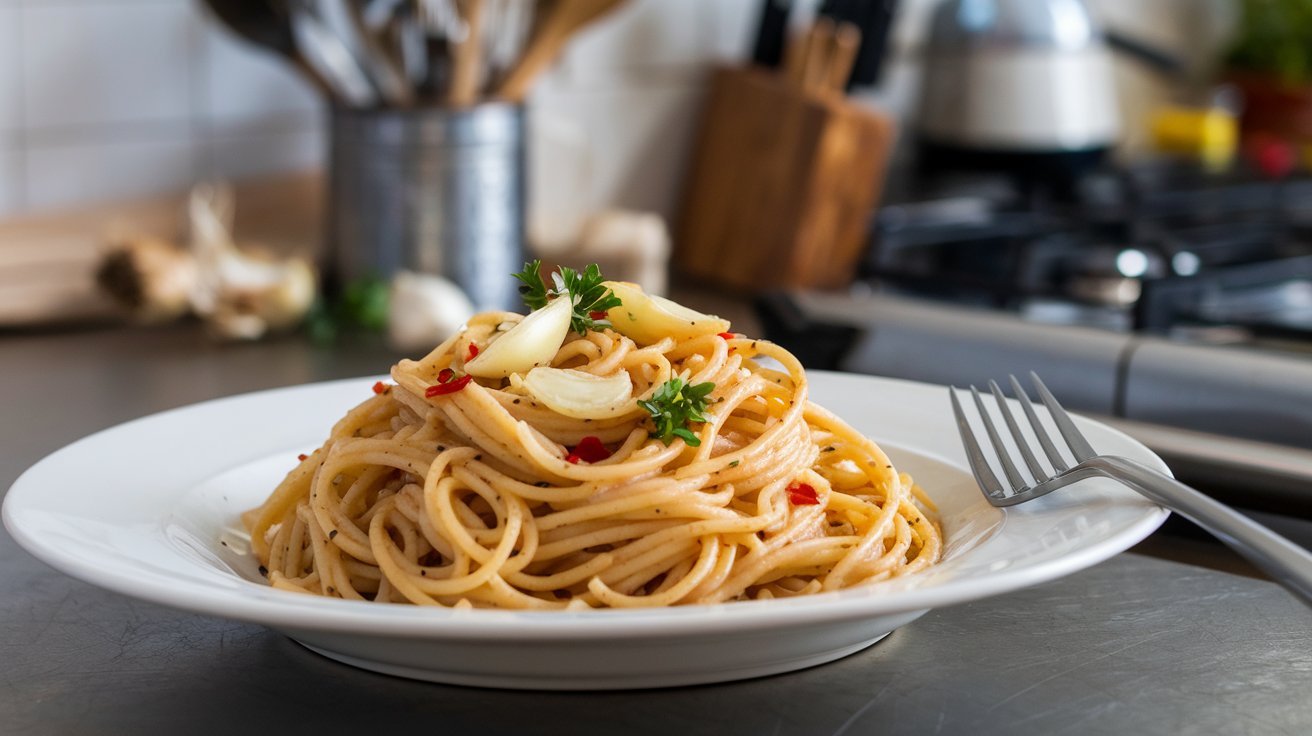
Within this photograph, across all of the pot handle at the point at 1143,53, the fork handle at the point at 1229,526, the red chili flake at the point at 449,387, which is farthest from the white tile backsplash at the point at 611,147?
the fork handle at the point at 1229,526

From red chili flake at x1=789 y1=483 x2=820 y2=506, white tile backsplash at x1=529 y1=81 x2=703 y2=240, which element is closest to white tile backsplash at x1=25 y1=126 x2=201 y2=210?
white tile backsplash at x1=529 y1=81 x2=703 y2=240

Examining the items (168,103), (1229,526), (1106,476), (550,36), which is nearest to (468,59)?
(550,36)

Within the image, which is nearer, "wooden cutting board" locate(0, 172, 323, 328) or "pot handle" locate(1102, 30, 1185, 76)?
"wooden cutting board" locate(0, 172, 323, 328)

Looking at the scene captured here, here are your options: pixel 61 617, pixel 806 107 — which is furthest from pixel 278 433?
pixel 806 107

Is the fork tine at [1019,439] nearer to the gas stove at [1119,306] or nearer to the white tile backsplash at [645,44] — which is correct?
the gas stove at [1119,306]

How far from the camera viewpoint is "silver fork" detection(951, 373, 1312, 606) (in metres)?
0.70

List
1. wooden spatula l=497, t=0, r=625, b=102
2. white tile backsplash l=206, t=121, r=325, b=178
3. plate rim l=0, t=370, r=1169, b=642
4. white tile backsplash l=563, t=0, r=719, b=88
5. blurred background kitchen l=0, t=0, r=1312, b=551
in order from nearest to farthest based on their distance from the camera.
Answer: plate rim l=0, t=370, r=1169, b=642
blurred background kitchen l=0, t=0, r=1312, b=551
wooden spatula l=497, t=0, r=625, b=102
white tile backsplash l=206, t=121, r=325, b=178
white tile backsplash l=563, t=0, r=719, b=88

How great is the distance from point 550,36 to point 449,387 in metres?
1.21


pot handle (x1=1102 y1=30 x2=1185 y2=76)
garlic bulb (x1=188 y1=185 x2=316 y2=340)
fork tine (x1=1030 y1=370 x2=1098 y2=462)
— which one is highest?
pot handle (x1=1102 y1=30 x2=1185 y2=76)

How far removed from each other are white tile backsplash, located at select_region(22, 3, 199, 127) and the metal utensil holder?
0.28 metres

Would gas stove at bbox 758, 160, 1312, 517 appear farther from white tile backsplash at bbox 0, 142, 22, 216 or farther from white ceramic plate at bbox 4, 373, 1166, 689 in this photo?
white tile backsplash at bbox 0, 142, 22, 216

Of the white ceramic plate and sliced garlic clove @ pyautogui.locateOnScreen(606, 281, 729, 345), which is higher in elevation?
sliced garlic clove @ pyautogui.locateOnScreen(606, 281, 729, 345)

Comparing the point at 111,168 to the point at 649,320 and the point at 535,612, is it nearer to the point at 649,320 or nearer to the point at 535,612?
the point at 649,320

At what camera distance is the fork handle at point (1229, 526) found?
2.26ft
